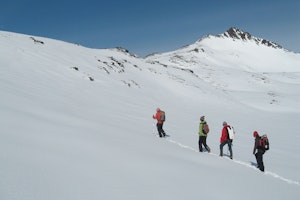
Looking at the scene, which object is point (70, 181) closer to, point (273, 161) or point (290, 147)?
point (273, 161)

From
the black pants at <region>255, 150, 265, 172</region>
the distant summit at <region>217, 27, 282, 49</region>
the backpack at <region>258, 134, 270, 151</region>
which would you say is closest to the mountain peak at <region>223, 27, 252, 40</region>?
the distant summit at <region>217, 27, 282, 49</region>

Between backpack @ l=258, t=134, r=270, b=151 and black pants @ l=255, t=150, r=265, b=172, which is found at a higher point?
backpack @ l=258, t=134, r=270, b=151

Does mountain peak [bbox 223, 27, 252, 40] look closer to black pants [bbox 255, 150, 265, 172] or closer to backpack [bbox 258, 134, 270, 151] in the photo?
backpack [bbox 258, 134, 270, 151]

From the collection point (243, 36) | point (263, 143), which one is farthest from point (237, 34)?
point (263, 143)

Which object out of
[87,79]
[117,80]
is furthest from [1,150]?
[117,80]

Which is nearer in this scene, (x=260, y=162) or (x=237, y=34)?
(x=260, y=162)

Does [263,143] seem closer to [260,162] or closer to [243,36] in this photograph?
[260,162]

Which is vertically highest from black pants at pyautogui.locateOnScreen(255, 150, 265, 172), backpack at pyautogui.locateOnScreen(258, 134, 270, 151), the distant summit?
the distant summit

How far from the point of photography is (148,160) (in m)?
8.67

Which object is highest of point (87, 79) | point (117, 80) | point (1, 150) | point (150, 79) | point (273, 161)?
point (150, 79)

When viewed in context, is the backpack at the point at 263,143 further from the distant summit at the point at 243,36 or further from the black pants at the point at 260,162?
the distant summit at the point at 243,36

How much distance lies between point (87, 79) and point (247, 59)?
136 m

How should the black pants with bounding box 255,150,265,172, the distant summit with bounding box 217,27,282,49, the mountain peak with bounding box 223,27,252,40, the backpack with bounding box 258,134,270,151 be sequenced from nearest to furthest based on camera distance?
1. the black pants with bounding box 255,150,265,172
2. the backpack with bounding box 258,134,270,151
3. the distant summit with bounding box 217,27,282,49
4. the mountain peak with bounding box 223,27,252,40

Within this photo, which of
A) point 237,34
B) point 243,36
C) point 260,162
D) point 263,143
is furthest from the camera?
point 237,34
